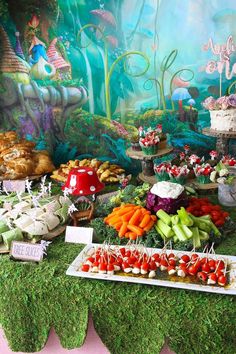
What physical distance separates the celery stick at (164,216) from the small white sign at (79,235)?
354 millimetres

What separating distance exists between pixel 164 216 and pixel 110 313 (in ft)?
2.01

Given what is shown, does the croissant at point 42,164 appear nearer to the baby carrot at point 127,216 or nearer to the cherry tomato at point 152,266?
the baby carrot at point 127,216

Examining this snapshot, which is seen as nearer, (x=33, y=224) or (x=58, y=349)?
(x=58, y=349)

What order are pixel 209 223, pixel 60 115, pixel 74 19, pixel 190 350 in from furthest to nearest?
pixel 60 115 < pixel 74 19 < pixel 209 223 < pixel 190 350

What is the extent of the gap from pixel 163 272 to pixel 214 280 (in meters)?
0.21

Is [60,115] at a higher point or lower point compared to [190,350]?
higher

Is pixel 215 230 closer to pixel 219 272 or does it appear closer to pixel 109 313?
pixel 219 272

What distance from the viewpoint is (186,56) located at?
9.97ft

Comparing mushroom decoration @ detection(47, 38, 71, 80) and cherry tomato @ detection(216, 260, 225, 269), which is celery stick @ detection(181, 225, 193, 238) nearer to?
cherry tomato @ detection(216, 260, 225, 269)

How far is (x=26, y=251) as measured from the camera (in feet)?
6.23

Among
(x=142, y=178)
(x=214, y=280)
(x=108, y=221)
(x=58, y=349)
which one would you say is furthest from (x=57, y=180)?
(x=214, y=280)

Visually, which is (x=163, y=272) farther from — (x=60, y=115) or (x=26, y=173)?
(x=60, y=115)

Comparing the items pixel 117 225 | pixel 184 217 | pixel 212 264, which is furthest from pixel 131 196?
pixel 212 264

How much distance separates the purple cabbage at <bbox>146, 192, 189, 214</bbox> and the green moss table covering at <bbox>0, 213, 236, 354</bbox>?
22.2 inches
